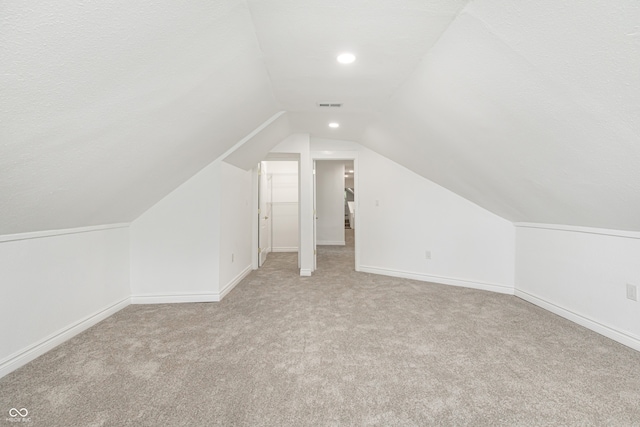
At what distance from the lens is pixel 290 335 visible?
2367 mm

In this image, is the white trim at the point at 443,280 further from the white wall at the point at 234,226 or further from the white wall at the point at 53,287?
the white wall at the point at 53,287

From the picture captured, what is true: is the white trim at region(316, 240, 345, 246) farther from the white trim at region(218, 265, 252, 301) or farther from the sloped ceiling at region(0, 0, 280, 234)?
the sloped ceiling at region(0, 0, 280, 234)

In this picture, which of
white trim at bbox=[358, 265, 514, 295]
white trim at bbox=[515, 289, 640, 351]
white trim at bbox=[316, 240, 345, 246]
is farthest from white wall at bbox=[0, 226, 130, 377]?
white trim at bbox=[316, 240, 345, 246]

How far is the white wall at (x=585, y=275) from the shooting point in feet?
7.22

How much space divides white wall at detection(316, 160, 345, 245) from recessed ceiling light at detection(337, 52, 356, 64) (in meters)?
5.86

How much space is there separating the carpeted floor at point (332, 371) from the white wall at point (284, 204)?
408 cm

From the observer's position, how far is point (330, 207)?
315 inches

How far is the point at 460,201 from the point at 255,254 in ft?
11.4

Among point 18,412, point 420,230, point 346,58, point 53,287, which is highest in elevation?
point 346,58

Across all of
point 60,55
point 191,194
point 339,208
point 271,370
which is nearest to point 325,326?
point 271,370

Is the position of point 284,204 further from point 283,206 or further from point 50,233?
point 50,233

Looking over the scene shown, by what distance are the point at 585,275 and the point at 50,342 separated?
452cm

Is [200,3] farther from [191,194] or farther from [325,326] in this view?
[325,326]

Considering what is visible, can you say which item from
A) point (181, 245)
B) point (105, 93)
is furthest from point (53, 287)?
point (105, 93)
